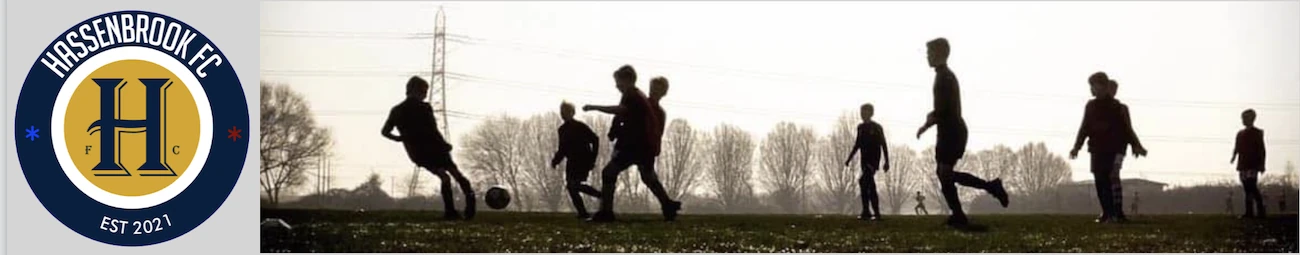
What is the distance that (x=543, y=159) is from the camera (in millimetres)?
14617

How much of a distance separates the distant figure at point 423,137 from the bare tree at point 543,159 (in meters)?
0.56

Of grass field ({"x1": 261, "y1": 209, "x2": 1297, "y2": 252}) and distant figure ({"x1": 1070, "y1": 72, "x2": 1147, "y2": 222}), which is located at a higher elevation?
distant figure ({"x1": 1070, "y1": 72, "x2": 1147, "y2": 222})

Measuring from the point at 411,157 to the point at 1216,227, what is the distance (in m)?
6.86

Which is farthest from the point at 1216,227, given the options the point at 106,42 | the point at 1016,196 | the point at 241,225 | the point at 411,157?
the point at 106,42

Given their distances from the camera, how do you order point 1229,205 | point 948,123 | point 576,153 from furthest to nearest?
point 1229,205
point 576,153
point 948,123

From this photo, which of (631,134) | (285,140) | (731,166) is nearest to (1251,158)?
(731,166)

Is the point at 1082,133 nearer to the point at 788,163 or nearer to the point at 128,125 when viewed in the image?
the point at 788,163

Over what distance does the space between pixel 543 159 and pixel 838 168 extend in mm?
2494

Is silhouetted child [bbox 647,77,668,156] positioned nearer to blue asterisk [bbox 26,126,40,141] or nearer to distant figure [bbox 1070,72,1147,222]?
distant figure [bbox 1070,72,1147,222]

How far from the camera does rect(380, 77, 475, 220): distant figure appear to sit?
1417 cm

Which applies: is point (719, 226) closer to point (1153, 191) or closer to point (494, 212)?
point (494, 212)

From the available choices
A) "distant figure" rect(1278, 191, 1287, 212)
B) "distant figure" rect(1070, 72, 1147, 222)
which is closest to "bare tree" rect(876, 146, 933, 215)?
"distant figure" rect(1070, 72, 1147, 222)

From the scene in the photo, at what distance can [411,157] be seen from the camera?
1430cm

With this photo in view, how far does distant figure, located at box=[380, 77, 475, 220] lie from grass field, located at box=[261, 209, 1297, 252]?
13.4 inches
